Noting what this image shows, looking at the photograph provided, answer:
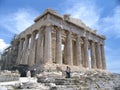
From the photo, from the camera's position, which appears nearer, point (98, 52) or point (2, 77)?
point (2, 77)

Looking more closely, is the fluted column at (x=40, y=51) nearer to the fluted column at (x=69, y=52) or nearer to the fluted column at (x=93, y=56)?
the fluted column at (x=69, y=52)

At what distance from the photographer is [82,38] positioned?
4056cm

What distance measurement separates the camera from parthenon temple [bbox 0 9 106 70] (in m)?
32.2

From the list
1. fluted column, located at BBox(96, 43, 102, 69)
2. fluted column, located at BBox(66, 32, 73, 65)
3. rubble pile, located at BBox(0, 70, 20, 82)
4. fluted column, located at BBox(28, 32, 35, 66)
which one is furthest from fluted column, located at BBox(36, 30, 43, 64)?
fluted column, located at BBox(96, 43, 102, 69)

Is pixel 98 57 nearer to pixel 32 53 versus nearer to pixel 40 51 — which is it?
pixel 40 51

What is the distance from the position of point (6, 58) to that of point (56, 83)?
32309 millimetres

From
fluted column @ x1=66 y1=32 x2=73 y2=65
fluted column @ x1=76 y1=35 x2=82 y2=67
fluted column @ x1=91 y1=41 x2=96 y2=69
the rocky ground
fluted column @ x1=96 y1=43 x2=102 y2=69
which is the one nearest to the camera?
the rocky ground

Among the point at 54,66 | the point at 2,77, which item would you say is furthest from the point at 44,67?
the point at 2,77

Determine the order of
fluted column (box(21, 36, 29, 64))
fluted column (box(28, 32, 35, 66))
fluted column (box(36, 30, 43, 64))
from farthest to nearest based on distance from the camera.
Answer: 1. fluted column (box(21, 36, 29, 64))
2. fluted column (box(28, 32, 35, 66))
3. fluted column (box(36, 30, 43, 64))

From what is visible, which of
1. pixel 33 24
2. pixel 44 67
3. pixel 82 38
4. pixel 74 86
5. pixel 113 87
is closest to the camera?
pixel 74 86

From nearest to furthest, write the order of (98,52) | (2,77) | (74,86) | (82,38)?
(74,86) → (2,77) → (82,38) → (98,52)

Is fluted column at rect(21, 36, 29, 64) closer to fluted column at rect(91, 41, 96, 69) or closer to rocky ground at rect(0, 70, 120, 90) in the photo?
fluted column at rect(91, 41, 96, 69)

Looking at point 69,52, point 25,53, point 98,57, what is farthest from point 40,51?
point 98,57

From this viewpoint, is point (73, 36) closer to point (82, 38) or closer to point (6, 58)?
point (82, 38)
